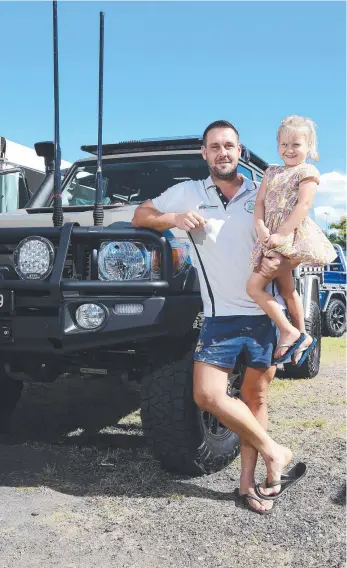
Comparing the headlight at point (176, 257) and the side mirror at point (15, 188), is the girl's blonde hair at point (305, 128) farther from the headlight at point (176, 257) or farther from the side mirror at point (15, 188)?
the side mirror at point (15, 188)

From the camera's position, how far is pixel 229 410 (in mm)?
3010

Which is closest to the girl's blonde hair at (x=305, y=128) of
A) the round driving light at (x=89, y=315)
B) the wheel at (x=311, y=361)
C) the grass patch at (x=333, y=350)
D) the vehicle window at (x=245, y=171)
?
the round driving light at (x=89, y=315)

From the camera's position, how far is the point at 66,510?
300 cm

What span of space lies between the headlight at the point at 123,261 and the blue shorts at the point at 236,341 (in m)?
0.50

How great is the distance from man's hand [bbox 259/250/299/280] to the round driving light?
0.87 metres

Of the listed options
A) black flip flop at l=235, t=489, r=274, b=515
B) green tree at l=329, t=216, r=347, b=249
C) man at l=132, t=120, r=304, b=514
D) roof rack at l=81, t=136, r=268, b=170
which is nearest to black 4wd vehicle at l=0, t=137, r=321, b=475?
man at l=132, t=120, r=304, b=514

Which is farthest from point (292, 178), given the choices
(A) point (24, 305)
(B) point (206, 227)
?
(A) point (24, 305)

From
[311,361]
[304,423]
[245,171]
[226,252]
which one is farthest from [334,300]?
[226,252]

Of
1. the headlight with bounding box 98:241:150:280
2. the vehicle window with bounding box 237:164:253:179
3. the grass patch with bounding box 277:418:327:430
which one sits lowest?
the grass patch with bounding box 277:418:327:430

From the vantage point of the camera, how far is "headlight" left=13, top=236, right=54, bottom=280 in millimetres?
3211

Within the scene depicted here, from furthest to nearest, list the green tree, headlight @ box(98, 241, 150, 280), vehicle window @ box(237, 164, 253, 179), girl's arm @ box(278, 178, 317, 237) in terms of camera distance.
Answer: the green tree
vehicle window @ box(237, 164, 253, 179)
headlight @ box(98, 241, 150, 280)
girl's arm @ box(278, 178, 317, 237)

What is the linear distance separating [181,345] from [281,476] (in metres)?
0.88

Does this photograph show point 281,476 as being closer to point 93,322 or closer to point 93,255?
point 93,322

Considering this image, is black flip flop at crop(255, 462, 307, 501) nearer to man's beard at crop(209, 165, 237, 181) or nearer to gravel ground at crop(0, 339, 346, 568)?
gravel ground at crop(0, 339, 346, 568)
